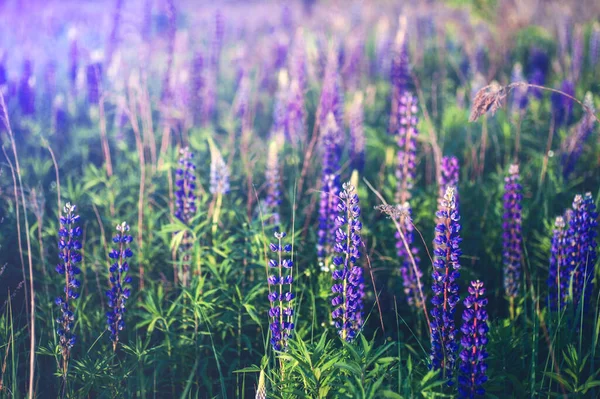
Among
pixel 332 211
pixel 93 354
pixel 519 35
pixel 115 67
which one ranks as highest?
pixel 519 35

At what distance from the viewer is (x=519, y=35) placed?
802 cm

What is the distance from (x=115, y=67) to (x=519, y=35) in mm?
5828

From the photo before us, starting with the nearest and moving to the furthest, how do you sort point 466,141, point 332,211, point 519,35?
point 332,211
point 466,141
point 519,35

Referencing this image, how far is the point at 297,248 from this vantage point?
3.09m

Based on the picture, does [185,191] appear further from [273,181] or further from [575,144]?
[575,144]

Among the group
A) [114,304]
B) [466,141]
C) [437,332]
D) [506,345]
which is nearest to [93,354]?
[114,304]

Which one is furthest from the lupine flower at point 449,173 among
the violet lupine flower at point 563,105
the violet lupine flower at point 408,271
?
the violet lupine flower at point 563,105

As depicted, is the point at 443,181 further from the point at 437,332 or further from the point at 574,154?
the point at 574,154

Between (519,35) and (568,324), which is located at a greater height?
(519,35)

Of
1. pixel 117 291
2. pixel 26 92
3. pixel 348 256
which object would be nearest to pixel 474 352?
pixel 348 256

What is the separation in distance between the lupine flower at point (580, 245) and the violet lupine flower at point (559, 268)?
0.03m

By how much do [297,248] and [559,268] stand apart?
1364 mm

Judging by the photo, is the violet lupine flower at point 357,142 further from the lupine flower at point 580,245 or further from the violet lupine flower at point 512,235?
the lupine flower at point 580,245

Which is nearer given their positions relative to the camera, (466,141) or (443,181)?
(443,181)
